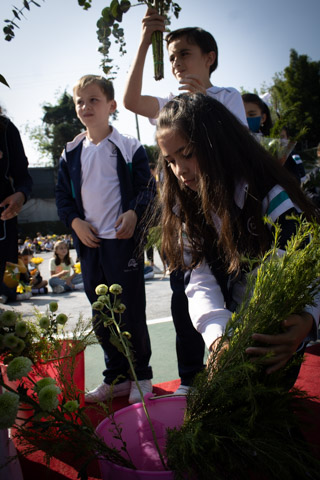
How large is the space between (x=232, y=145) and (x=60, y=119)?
150 feet

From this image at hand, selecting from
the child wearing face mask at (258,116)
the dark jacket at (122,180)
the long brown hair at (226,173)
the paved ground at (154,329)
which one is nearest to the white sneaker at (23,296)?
the paved ground at (154,329)

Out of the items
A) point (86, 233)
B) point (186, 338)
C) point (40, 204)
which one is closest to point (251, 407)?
point (186, 338)

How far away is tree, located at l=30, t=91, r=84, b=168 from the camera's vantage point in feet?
135

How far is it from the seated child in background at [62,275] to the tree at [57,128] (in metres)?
35.2

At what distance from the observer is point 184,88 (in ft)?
6.74

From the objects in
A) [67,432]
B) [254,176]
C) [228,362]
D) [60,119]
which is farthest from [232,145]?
[60,119]

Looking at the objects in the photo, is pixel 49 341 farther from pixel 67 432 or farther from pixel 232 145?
pixel 232 145

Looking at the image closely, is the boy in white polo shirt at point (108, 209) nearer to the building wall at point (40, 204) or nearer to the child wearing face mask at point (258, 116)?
the child wearing face mask at point (258, 116)

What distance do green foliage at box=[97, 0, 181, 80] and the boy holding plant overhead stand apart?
0.22ft

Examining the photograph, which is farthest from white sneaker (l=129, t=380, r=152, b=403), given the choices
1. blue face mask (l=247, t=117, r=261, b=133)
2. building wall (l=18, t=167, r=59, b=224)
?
building wall (l=18, t=167, r=59, b=224)

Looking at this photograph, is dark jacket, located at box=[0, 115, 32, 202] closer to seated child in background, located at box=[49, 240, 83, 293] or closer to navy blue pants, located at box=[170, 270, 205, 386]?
navy blue pants, located at box=[170, 270, 205, 386]

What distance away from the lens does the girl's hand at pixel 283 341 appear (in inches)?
38.3

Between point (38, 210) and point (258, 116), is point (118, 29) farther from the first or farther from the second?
point (38, 210)

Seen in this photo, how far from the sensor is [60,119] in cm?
4359
